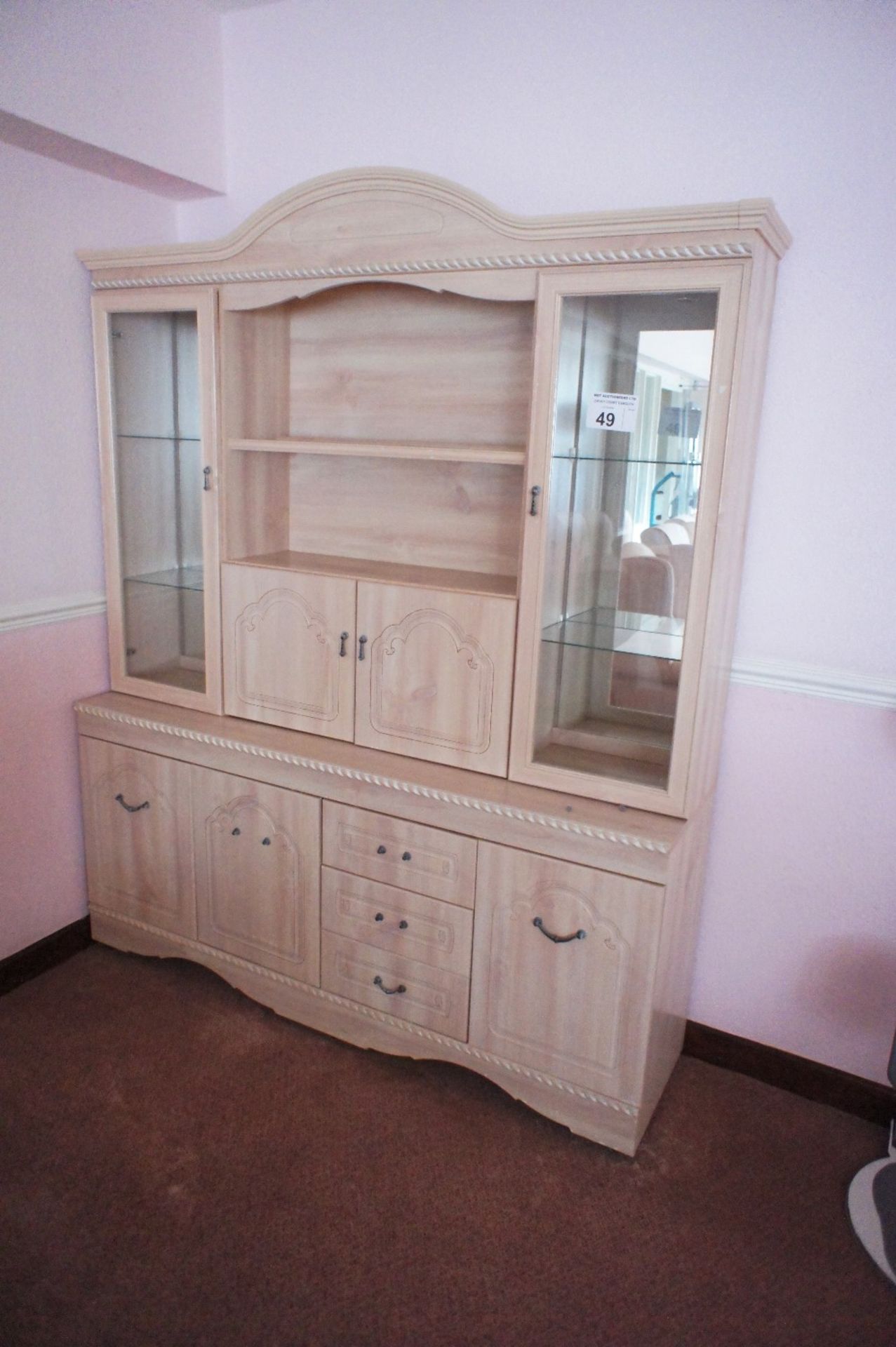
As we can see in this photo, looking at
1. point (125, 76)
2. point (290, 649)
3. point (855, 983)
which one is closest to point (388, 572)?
point (290, 649)

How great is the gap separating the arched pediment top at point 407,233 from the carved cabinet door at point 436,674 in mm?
743

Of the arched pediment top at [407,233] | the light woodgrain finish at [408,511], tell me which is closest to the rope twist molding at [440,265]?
the arched pediment top at [407,233]

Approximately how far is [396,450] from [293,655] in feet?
1.97

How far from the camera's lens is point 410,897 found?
7.29 ft

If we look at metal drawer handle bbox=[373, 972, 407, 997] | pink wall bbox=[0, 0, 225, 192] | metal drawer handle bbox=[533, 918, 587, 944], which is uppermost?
pink wall bbox=[0, 0, 225, 192]

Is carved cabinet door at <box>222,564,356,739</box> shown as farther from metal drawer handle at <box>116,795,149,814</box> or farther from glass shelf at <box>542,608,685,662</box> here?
glass shelf at <box>542,608,685,662</box>

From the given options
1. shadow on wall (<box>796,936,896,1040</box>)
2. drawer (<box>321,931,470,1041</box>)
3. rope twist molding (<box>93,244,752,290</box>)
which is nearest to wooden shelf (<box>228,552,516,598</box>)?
rope twist molding (<box>93,244,752,290</box>)

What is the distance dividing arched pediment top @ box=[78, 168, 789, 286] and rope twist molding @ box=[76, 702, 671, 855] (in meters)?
1.16

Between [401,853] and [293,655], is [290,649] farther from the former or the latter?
[401,853]

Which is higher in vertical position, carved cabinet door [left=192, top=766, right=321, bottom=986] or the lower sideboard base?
carved cabinet door [left=192, top=766, right=321, bottom=986]

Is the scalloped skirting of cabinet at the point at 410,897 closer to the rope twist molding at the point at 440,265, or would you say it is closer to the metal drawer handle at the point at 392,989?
the metal drawer handle at the point at 392,989

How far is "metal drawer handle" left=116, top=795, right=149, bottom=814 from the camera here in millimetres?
2605

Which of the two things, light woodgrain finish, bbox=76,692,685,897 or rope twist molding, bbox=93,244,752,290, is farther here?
light woodgrain finish, bbox=76,692,685,897

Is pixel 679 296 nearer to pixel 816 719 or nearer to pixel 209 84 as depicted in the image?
pixel 816 719
